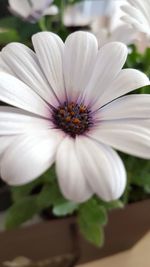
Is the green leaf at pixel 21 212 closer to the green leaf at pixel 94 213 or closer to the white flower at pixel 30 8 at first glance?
the green leaf at pixel 94 213

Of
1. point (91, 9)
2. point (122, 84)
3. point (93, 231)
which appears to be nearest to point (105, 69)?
point (122, 84)

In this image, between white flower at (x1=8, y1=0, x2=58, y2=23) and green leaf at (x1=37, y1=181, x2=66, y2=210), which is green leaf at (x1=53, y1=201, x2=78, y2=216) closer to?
green leaf at (x1=37, y1=181, x2=66, y2=210)

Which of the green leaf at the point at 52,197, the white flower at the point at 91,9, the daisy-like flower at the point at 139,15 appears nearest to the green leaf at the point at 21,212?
the green leaf at the point at 52,197

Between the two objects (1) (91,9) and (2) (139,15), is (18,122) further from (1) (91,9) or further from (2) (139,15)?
(1) (91,9)

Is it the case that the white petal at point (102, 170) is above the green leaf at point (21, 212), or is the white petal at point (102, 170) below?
above

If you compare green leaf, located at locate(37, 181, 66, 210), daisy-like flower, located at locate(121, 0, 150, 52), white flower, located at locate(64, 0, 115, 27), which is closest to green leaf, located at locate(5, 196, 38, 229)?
green leaf, located at locate(37, 181, 66, 210)

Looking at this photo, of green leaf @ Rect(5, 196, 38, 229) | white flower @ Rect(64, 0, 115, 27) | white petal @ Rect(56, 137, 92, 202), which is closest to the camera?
white petal @ Rect(56, 137, 92, 202)

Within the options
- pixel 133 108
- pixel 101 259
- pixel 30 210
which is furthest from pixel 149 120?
pixel 101 259

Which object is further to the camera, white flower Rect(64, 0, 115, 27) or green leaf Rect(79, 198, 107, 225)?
white flower Rect(64, 0, 115, 27)
